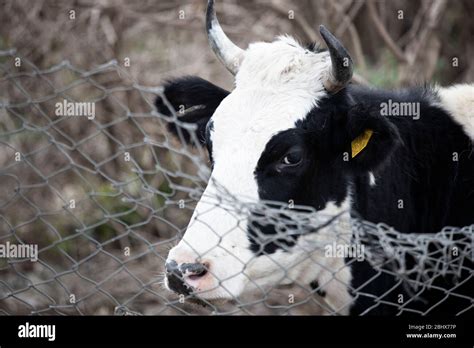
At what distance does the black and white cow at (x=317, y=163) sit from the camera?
3.01 m

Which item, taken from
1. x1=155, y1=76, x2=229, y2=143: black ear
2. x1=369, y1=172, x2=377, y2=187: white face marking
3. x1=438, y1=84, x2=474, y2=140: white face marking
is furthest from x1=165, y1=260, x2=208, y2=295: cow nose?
x1=438, y1=84, x2=474, y2=140: white face marking

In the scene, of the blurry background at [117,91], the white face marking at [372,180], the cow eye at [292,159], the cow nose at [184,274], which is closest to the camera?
the cow nose at [184,274]

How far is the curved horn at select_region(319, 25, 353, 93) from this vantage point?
310 cm

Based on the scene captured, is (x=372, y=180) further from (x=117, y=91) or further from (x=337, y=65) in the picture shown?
(x=117, y=91)

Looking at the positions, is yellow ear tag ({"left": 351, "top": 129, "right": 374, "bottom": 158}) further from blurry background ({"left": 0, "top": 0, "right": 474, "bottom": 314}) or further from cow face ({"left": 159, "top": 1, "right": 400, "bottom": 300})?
blurry background ({"left": 0, "top": 0, "right": 474, "bottom": 314})

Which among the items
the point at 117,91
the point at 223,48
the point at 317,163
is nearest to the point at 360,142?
the point at 317,163

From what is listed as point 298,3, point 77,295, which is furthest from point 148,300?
point 298,3

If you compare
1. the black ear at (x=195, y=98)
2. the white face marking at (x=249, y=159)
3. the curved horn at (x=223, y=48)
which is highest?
the curved horn at (x=223, y=48)

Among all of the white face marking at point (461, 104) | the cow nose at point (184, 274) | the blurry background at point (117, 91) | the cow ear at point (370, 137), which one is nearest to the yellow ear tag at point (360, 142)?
the cow ear at point (370, 137)

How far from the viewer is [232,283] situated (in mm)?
2992

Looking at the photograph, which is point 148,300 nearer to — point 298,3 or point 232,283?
point 232,283

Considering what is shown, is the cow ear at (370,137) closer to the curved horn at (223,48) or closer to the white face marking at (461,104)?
the white face marking at (461,104)

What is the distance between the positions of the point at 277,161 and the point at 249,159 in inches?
5.5

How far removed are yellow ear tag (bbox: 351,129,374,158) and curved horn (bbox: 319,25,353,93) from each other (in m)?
0.26
